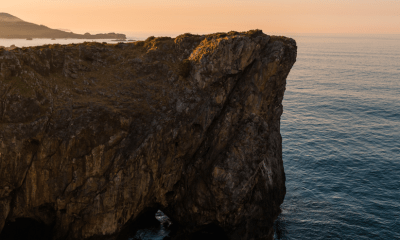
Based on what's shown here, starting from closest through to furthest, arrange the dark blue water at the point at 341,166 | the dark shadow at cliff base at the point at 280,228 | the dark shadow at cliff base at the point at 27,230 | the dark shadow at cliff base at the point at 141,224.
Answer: the dark shadow at cliff base at the point at 27,230, the dark shadow at cliff base at the point at 141,224, the dark shadow at cliff base at the point at 280,228, the dark blue water at the point at 341,166

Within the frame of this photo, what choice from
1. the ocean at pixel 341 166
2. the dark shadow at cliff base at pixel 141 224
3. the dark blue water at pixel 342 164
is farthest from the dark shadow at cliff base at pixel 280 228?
the dark shadow at cliff base at pixel 141 224

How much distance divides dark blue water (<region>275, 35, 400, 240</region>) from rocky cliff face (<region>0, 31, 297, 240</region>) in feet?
24.2

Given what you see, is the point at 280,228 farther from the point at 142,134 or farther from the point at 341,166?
the point at 341,166

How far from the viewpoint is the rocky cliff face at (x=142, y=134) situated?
106ft

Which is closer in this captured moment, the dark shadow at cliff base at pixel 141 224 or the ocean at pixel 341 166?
the dark shadow at cliff base at pixel 141 224

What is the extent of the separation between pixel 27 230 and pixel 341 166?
5805 centimetres

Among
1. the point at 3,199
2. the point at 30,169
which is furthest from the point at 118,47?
the point at 3,199

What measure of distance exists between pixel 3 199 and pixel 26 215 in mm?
3312

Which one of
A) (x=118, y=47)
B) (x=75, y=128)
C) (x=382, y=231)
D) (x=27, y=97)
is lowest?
(x=382, y=231)

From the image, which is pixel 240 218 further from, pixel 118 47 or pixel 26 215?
pixel 118 47

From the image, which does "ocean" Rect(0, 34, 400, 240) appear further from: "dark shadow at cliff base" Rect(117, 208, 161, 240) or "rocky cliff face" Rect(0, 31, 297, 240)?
"rocky cliff face" Rect(0, 31, 297, 240)

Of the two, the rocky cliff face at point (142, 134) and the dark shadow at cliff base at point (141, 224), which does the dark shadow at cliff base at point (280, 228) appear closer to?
the rocky cliff face at point (142, 134)

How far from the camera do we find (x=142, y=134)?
35438 millimetres

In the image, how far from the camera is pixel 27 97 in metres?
32.4
